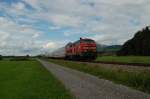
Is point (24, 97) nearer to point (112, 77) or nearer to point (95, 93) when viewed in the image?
point (95, 93)

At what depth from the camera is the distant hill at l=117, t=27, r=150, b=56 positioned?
9094 centimetres

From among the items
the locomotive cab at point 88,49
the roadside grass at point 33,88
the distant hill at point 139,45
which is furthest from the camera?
the distant hill at point 139,45

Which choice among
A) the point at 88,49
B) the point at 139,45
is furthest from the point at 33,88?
the point at 139,45

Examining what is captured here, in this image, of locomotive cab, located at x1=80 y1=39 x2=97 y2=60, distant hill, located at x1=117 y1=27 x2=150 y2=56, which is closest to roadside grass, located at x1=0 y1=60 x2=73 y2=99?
locomotive cab, located at x1=80 y1=39 x2=97 y2=60

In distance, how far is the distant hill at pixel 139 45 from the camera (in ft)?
298

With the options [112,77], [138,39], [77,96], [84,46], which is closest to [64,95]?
[77,96]

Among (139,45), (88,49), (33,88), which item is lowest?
(33,88)

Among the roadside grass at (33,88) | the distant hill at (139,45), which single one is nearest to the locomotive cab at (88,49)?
the roadside grass at (33,88)

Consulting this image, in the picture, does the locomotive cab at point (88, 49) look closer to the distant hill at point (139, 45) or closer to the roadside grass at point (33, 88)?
the roadside grass at point (33, 88)

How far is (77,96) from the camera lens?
15336 mm

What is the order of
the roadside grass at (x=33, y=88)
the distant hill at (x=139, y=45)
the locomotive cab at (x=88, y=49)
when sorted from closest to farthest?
the roadside grass at (x=33, y=88) → the locomotive cab at (x=88, y=49) → the distant hill at (x=139, y=45)

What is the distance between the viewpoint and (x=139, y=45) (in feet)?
313

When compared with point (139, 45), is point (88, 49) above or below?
below

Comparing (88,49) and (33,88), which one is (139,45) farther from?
(33,88)
